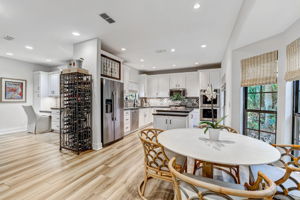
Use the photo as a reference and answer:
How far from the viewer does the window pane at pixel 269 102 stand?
2.31 m

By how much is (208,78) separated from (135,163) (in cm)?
475

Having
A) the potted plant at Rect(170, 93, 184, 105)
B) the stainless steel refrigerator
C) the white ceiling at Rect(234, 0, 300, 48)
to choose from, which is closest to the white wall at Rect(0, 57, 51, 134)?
the stainless steel refrigerator

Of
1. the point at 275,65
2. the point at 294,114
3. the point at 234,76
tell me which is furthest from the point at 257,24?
the point at 294,114

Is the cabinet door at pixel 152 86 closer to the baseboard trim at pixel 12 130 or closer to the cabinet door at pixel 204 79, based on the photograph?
the cabinet door at pixel 204 79

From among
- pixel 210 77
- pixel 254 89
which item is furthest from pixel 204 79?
pixel 254 89

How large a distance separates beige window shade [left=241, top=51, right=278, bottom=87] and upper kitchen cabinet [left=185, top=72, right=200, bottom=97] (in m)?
3.47

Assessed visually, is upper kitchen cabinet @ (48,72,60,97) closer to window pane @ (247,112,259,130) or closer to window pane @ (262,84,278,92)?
window pane @ (247,112,259,130)

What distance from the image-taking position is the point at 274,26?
194cm

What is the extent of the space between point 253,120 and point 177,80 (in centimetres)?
417

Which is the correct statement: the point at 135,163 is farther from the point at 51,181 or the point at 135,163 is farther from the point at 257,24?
the point at 257,24

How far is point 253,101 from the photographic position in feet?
8.84

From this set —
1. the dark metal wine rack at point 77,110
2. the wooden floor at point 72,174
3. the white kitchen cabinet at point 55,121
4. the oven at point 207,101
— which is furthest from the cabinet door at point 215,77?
the white kitchen cabinet at point 55,121

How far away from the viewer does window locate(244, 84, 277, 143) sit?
92.5 inches

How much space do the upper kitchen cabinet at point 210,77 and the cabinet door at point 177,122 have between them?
282cm
